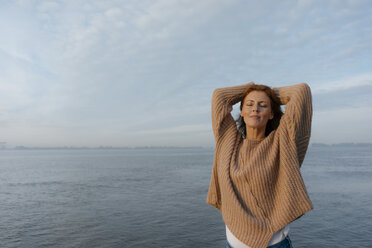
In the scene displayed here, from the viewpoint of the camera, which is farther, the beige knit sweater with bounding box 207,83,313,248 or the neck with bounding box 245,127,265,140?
the neck with bounding box 245,127,265,140

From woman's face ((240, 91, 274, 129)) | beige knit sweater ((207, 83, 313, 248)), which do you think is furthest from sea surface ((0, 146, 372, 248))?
woman's face ((240, 91, 274, 129))

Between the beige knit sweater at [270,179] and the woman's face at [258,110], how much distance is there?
0.45ft

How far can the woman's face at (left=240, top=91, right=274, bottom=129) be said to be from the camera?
7.02 ft

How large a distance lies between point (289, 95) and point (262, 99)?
0.20 m

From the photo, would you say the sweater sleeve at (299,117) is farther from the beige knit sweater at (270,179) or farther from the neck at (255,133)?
the neck at (255,133)

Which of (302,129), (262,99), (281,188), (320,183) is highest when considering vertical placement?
(262,99)

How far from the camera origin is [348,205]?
1316 cm

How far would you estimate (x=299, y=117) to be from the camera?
192 centimetres

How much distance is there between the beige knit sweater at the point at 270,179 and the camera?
1.89m

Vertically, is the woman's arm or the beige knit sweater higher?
the woman's arm

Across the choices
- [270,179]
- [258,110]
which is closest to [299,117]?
[258,110]

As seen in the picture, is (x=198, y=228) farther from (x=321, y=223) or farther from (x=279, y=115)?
(x=279, y=115)

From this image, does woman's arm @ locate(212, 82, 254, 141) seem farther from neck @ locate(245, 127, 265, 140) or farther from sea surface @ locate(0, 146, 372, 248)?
sea surface @ locate(0, 146, 372, 248)

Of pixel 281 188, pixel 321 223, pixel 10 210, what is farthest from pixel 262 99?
pixel 10 210
